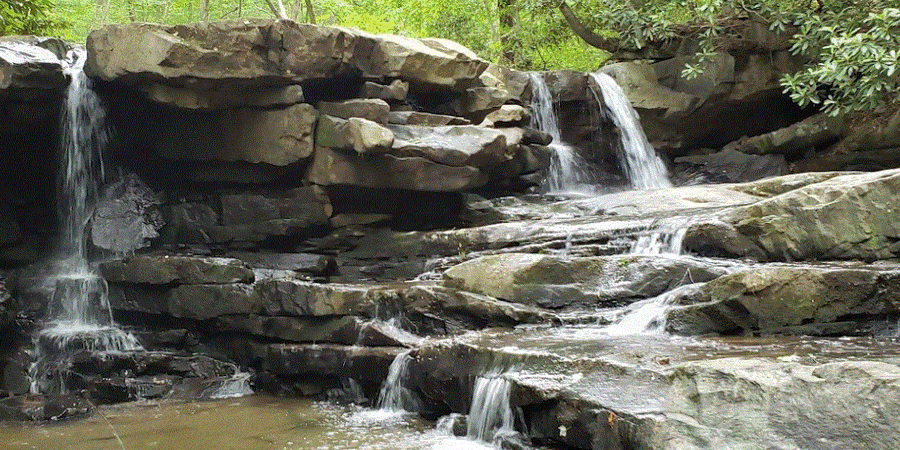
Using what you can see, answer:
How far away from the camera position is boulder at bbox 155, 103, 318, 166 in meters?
10.8

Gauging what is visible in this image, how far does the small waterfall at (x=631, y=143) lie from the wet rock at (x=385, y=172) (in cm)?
472

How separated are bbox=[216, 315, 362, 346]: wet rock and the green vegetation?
18.7ft

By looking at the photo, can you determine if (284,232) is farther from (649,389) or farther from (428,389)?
(649,389)

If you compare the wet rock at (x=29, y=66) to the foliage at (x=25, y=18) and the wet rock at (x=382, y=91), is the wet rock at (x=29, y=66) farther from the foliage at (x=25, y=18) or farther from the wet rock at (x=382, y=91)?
the wet rock at (x=382, y=91)

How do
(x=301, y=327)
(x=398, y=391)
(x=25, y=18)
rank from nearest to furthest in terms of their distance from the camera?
(x=398, y=391), (x=301, y=327), (x=25, y=18)

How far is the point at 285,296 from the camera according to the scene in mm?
9188

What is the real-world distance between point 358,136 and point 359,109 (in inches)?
25.5

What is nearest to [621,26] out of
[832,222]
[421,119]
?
[421,119]

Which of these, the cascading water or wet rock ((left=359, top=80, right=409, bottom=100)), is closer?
the cascading water

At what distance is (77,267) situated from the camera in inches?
441

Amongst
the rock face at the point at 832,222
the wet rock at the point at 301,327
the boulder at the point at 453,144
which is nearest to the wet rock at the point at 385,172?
the boulder at the point at 453,144

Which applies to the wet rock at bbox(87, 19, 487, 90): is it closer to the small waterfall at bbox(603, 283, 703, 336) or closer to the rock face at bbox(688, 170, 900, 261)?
the small waterfall at bbox(603, 283, 703, 336)

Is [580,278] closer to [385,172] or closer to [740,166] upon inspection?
[385,172]

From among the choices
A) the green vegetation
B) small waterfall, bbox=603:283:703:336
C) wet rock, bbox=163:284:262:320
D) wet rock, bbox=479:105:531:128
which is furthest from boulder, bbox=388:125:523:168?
small waterfall, bbox=603:283:703:336
